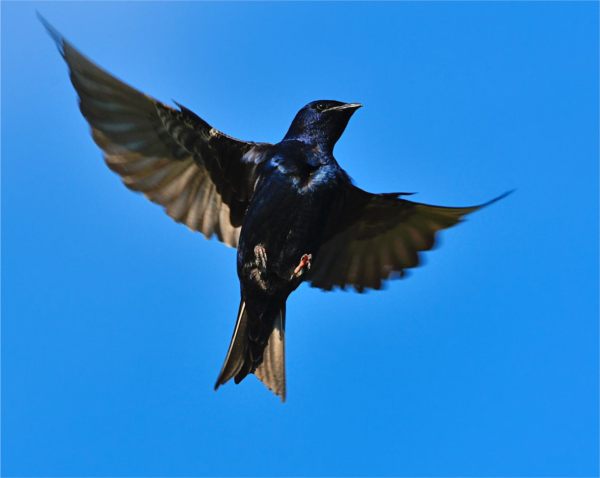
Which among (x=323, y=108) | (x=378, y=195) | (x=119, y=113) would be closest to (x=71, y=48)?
(x=119, y=113)

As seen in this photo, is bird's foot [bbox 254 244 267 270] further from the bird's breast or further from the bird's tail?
the bird's tail

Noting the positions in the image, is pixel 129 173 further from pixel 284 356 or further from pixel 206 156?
pixel 284 356

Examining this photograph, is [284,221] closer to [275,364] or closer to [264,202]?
[264,202]

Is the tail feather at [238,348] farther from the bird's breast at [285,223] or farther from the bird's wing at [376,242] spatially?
the bird's wing at [376,242]

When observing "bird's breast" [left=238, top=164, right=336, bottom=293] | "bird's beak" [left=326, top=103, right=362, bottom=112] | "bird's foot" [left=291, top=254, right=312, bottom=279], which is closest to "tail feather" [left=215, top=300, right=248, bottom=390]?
"bird's breast" [left=238, top=164, right=336, bottom=293]

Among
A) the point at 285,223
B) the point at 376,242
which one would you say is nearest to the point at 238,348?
the point at 285,223

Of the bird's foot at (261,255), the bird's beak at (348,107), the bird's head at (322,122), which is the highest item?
the bird's beak at (348,107)

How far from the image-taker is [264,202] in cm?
779

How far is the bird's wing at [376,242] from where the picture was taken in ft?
29.4

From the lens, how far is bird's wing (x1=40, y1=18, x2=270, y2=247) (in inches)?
340

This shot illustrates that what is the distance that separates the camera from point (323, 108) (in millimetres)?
8594

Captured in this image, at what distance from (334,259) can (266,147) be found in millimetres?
1576

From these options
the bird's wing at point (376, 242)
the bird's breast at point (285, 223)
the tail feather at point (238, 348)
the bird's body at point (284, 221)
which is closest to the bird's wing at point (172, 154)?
the bird's body at point (284, 221)

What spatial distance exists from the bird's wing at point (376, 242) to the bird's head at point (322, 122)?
2.45ft
